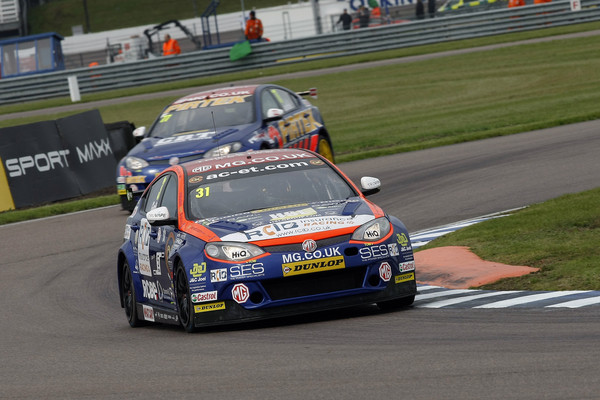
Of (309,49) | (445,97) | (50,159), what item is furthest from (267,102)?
(309,49)

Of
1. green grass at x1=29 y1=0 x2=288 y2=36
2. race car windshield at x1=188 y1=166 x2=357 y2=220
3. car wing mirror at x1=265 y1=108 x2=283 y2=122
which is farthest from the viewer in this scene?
green grass at x1=29 y1=0 x2=288 y2=36

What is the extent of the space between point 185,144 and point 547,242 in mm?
6647

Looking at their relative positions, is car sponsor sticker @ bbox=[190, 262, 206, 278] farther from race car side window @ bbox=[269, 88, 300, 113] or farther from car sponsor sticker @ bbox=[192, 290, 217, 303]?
race car side window @ bbox=[269, 88, 300, 113]

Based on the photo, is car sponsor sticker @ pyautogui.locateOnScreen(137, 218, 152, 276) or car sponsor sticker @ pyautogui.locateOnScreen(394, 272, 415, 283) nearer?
car sponsor sticker @ pyautogui.locateOnScreen(394, 272, 415, 283)

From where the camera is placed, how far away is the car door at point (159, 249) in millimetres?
9164

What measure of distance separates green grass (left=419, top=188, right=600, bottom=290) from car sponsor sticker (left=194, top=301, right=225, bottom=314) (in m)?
2.22

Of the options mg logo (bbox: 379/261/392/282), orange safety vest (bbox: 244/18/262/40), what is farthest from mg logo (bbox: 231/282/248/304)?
orange safety vest (bbox: 244/18/262/40)

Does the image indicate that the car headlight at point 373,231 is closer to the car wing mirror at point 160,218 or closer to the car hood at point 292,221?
the car hood at point 292,221

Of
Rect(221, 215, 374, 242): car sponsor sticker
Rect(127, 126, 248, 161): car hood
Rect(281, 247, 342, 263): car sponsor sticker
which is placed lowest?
Rect(127, 126, 248, 161): car hood

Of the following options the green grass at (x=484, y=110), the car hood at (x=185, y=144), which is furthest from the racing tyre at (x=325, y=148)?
the green grass at (x=484, y=110)

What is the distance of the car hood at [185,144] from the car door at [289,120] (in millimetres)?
577

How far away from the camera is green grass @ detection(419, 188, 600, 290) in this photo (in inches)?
355

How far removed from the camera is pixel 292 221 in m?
8.63

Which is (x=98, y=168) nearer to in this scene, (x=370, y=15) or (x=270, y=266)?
(x=270, y=266)
